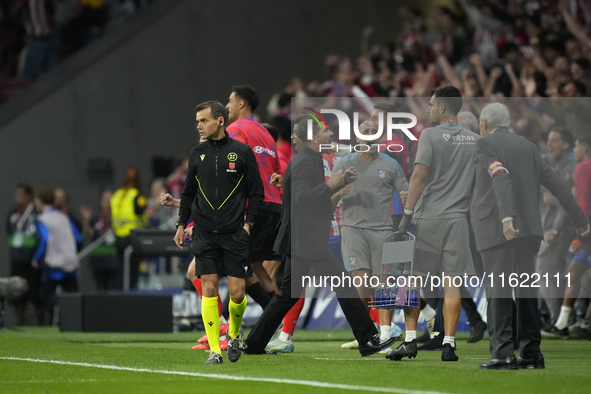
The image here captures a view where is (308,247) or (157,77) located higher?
(157,77)

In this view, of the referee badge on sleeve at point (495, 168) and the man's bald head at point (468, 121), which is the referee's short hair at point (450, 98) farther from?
the referee badge on sleeve at point (495, 168)

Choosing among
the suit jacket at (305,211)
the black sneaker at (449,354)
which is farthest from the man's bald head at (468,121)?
the black sneaker at (449,354)

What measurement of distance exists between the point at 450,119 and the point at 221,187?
6.91ft

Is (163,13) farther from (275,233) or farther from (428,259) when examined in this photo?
(428,259)

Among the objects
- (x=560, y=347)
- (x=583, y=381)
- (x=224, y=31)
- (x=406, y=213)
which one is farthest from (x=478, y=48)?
(x=583, y=381)

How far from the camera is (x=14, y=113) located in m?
20.0

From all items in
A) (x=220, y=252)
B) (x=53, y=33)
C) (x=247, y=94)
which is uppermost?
(x=53, y=33)

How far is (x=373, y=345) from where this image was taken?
892cm

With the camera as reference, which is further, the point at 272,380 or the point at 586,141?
the point at 586,141

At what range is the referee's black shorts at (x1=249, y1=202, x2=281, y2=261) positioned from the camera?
9938 millimetres

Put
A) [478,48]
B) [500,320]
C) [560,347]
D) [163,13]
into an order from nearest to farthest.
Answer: [500,320] → [560,347] → [478,48] → [163,13]

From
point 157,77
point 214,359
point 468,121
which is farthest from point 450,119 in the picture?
point 157,77

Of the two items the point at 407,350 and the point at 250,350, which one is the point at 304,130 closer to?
the point at 250,350

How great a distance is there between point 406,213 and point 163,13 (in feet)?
46.3
